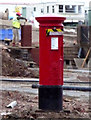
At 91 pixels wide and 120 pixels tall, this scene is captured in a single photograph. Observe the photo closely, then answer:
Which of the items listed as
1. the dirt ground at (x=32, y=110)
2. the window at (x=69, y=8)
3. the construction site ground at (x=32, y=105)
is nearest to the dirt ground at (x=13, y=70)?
the construction site ground at (x=32, y=105)

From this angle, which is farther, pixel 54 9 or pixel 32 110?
pixel 54 9

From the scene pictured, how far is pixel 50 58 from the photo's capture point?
7000mm

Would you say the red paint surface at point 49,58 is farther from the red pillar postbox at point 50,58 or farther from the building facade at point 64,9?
the building facade at point 64,9

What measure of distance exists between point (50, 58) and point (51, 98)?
0.66 meters

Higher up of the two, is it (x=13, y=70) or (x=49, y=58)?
(x=49, y=58)

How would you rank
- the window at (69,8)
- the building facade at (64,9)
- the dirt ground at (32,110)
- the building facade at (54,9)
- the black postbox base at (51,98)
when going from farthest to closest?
the window at (69,8)
the building facade at (64,9)
the building facade at (54,9)
the black postbox base at (51,98)
the dirt ground at (32,110)

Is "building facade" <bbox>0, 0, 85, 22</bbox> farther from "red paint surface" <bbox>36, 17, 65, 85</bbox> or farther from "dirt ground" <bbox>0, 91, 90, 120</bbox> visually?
"red paint surface" <bbox>36, 17, 65, 85</bbox>

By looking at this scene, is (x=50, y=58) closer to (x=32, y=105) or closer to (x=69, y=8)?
(x=32, y=105)

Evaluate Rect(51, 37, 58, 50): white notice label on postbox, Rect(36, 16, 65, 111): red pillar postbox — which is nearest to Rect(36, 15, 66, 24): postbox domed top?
Rect(36, 16, 65, 111): red pillar postbox

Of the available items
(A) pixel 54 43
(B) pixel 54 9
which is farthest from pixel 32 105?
(B) pixel 54 9

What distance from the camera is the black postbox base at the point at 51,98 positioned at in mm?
6906

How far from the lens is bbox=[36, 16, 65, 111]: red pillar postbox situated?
695cm

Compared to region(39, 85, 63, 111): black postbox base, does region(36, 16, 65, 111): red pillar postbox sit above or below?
above

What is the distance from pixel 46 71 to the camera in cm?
701
